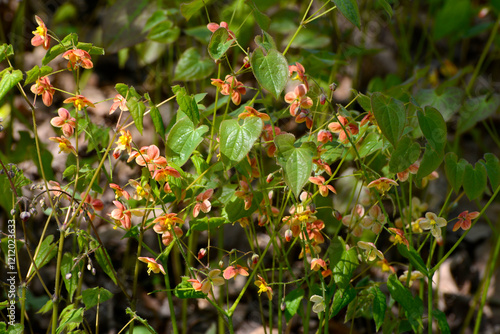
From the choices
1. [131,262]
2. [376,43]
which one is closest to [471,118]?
[131,262]

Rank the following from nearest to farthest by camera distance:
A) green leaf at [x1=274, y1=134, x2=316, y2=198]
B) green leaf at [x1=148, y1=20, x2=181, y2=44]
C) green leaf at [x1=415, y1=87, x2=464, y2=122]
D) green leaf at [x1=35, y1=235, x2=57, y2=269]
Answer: green leaf at [x1=274, y1=134, x2=316, y2=198], green leaf at [x1=35, y1=235, x2=57, y2=269], green leaf at [x1=415, y1=87, x2=464, y2=122], green leaf at [x1=148, y1=20, x2=181, y2=44]

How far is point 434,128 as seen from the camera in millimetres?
816

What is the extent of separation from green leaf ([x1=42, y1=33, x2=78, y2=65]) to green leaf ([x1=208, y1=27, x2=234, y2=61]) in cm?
26

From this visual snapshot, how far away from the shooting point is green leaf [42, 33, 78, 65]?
0.86 m

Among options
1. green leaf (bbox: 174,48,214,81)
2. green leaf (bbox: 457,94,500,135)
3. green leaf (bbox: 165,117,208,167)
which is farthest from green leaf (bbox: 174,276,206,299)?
green leaf (bbox: 457,94,500,135)

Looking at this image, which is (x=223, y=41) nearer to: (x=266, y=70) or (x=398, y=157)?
(x=266, y=70)

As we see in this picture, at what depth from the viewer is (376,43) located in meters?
2.54

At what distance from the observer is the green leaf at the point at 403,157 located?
841 mm

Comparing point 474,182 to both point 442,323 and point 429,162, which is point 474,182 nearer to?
point 429,162

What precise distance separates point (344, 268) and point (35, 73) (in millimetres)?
650

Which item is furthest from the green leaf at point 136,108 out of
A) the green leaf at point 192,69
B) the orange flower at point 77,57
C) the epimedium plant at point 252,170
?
the green leaf at point 192,69

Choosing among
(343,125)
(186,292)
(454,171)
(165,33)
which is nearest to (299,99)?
(343,125)

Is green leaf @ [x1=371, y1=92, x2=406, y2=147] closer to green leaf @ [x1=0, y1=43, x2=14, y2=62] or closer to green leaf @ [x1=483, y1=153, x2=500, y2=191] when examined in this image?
green leaf @ [x1=483, y1=153, x2=500, y2=191]

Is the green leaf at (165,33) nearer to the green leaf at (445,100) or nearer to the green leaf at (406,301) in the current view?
the green leaf at (445,100)
